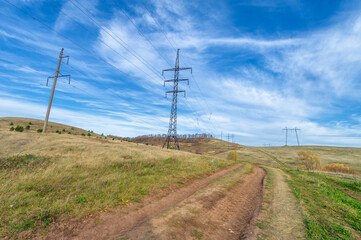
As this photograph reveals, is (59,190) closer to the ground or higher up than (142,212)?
higher up

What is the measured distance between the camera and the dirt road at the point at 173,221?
504 centimetres

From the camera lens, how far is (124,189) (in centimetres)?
866

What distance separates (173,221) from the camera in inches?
235

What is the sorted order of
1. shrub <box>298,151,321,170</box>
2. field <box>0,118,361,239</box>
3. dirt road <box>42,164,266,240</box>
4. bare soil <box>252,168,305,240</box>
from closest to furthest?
1. dirt road <box>42,164,266,240</box>
2. field <box>0,118,361,239</box>
3. bare soil <box>252,168,305,240</box>
4. shrub <box>298,151,321,170</box>

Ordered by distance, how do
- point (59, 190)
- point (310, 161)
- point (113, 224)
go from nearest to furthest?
point (113, 224), point (59, 190), point (310, 161)

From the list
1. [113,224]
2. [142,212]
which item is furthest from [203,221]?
[113,224]

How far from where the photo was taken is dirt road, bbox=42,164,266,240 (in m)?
5.04

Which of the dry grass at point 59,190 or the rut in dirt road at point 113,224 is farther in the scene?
the dry grass at point 59,190

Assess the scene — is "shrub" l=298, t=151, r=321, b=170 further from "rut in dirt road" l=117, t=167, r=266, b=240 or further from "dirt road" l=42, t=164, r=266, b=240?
"dirt road" l=42, t=164, r=266, b=240

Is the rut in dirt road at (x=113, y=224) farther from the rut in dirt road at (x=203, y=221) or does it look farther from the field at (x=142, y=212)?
the rut in dirt road at (x=203, y=221)

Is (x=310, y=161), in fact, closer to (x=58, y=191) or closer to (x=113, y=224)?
A: (x=113, y=224)

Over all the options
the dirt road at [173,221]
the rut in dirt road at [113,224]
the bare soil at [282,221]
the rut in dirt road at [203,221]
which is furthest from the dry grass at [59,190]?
the bare soil at [282,221]

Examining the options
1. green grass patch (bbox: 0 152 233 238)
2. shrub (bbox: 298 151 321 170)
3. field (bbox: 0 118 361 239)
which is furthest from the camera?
shrub (bbox: 298 151 321 170)

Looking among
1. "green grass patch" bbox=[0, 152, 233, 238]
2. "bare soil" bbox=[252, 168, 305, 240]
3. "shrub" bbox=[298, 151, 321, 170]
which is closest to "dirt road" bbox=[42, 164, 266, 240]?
"bare soil" bbox=[252, 168, 305, 240]
